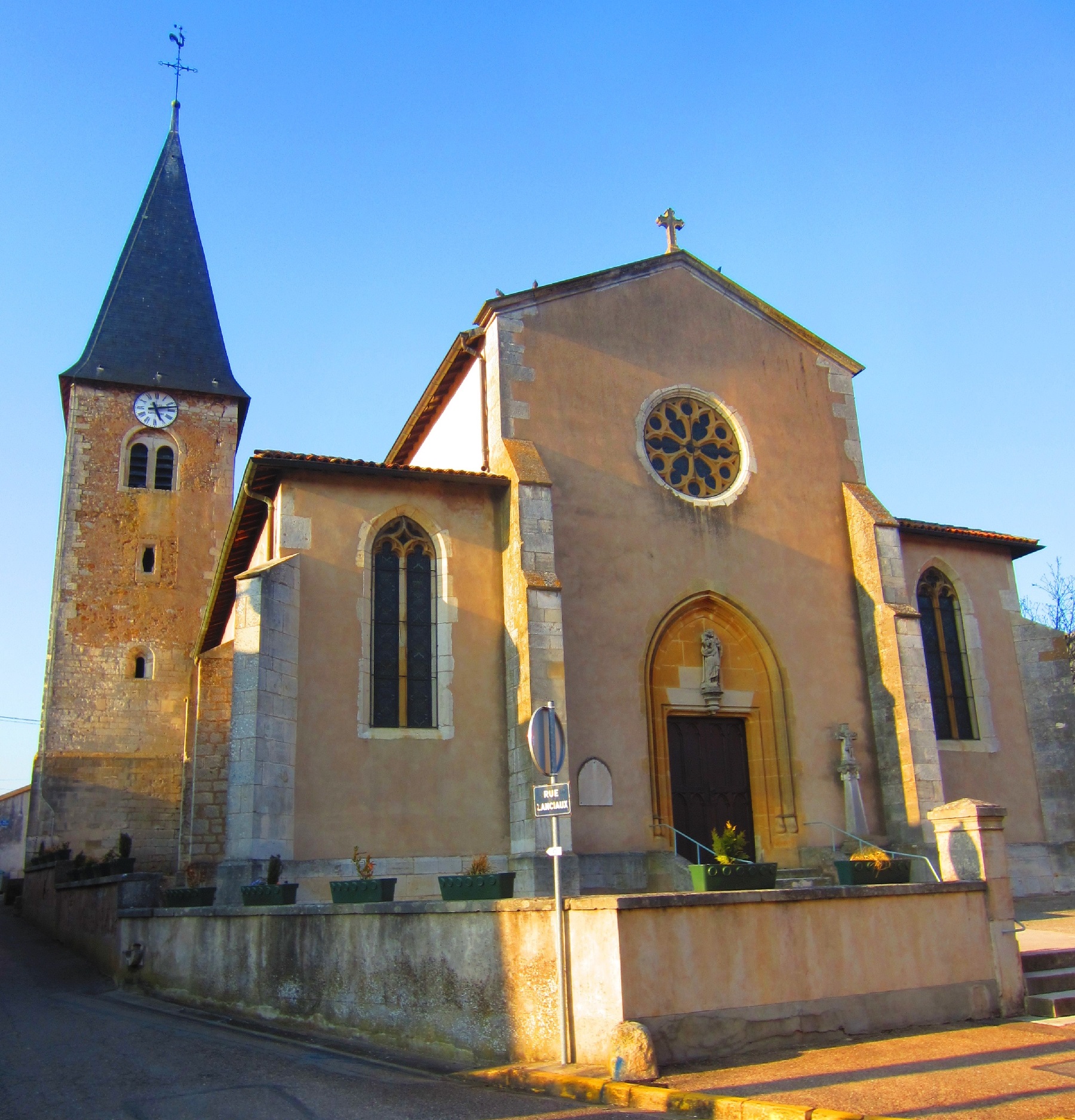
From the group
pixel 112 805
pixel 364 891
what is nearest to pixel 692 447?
pixel 364 891

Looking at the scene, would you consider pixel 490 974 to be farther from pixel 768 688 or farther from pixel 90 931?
pixel 90 931

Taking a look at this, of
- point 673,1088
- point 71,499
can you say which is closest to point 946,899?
point 673,1088

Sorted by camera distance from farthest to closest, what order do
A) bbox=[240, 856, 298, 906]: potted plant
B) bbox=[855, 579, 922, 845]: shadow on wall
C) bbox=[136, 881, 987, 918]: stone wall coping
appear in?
bbox=[855, 579, 922, 845]: shadow on wall
bbox=[240, 856, 298, 906]: potted plant
bbox=[136, 881, 987, 918]: stone wall coping

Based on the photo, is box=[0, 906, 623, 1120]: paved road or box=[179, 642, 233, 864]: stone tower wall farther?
box=[179, 642, 233, 864]: stone tower wall

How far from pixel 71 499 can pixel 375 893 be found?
66.6 ft

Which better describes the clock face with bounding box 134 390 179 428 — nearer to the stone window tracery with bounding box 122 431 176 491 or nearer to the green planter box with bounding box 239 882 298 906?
the stone window tracery with bounding box 122 431 176 491

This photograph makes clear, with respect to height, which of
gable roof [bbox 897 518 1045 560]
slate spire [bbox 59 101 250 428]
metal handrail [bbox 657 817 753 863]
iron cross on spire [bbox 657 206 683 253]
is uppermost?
slate spire [bbox 59 101 250 428]

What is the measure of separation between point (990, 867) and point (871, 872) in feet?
3.41

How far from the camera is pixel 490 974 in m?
8.00

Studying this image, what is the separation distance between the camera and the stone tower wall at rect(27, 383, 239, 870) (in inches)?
954

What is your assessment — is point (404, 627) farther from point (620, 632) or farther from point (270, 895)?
point (270, 895)

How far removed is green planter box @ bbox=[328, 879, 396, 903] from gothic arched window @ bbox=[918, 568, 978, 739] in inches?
405

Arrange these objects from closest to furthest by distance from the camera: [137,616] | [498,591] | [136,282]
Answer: [498,591]
[137,616]
[136,282]

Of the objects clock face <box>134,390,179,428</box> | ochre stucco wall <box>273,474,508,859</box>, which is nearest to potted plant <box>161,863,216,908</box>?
ochre stucco wall <box>273,474,508,859</box>
